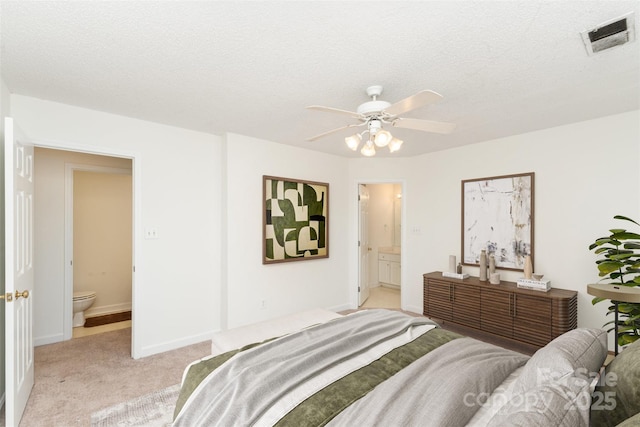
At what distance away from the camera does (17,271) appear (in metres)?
2.08

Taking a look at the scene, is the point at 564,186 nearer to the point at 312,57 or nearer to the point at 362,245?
the point at 362,245

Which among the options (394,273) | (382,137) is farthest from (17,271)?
(394,273)

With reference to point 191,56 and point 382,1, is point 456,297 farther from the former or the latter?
point 191,56

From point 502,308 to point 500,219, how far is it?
1105 mm

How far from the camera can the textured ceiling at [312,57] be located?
1.54m

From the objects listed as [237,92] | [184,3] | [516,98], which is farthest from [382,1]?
[516,98]

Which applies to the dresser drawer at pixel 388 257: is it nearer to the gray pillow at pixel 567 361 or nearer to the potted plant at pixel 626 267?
the potted plant at pixel 626 267

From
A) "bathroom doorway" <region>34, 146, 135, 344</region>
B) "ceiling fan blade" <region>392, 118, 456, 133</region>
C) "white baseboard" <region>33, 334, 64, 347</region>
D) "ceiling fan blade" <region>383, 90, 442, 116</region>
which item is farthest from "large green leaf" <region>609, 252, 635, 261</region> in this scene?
"white baseboard" <region>33, 334, 64, 347</region>

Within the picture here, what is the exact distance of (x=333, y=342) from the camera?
182 cm

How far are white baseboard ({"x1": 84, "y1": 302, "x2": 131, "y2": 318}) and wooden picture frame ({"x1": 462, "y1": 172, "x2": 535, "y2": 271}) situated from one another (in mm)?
5175

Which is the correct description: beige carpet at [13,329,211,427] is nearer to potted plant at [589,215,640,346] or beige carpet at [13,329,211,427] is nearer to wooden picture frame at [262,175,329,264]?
wooden picture frame at [262,175,329,264]

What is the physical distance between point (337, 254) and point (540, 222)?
267 centimetres

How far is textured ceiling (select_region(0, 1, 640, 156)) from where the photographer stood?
154 centimetres

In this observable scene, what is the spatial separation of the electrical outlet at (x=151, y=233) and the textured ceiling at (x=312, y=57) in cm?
118
